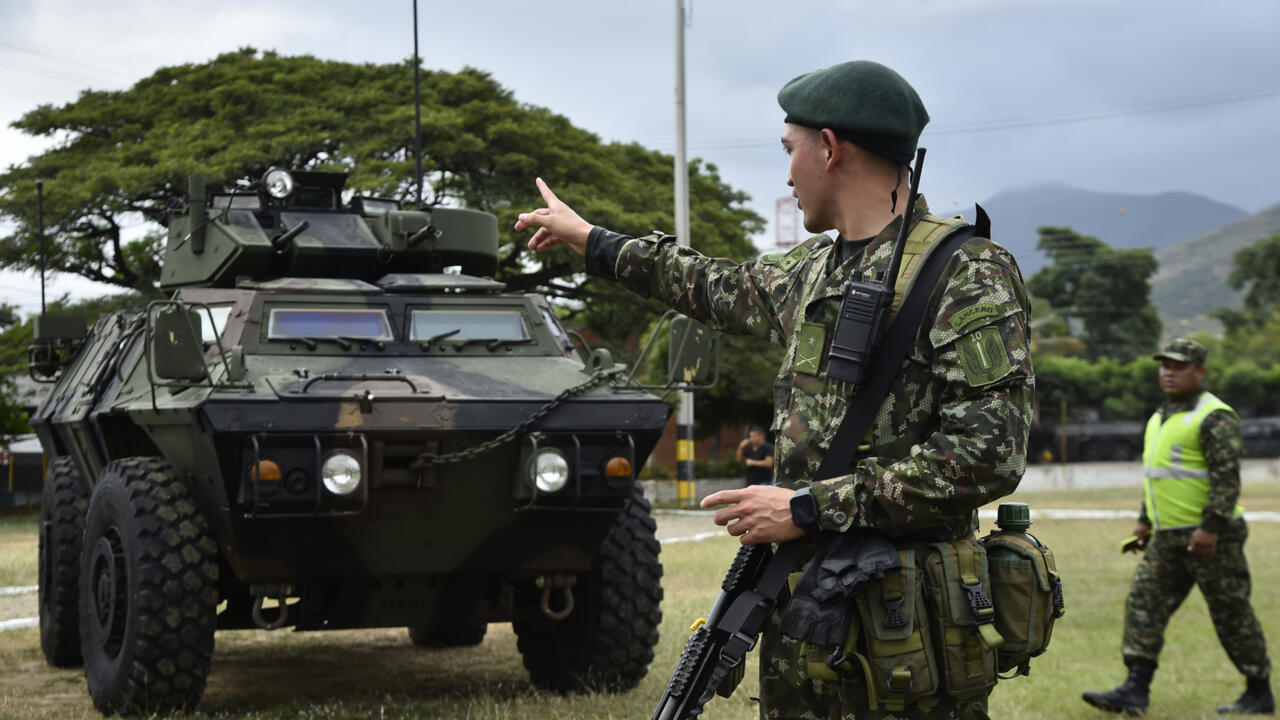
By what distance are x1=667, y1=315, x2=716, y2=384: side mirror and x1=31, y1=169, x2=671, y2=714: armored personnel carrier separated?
195 millimetres

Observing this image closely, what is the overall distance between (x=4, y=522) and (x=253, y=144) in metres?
6.04

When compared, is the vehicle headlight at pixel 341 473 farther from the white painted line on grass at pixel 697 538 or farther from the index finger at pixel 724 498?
the white painted line on grass at pixel 697 538

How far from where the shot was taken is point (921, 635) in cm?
260

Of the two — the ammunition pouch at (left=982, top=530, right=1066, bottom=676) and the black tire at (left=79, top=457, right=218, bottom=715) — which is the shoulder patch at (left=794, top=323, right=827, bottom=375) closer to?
the ammunition pouch at (left=982, top=530, right=1066, bottom=676)

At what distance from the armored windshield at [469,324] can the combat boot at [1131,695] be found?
2.96m

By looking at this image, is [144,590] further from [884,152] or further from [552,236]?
[884,152]

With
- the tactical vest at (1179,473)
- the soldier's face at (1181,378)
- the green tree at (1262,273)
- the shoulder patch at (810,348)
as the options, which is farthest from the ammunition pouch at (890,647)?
the green tree at (1262,273)

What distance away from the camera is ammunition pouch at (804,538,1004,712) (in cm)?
258

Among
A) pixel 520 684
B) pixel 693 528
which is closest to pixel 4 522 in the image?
pixel 693 528

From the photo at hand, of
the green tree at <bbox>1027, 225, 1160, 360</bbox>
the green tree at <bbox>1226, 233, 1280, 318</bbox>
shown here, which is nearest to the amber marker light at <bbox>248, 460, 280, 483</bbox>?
the green tree at <bbox>1027, 225, 1160, 360</bbox>

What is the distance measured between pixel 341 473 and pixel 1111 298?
66138mm

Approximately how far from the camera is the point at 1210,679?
7562mm

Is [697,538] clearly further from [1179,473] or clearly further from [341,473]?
[341,473]

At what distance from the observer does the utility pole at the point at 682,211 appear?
64.2 ft
